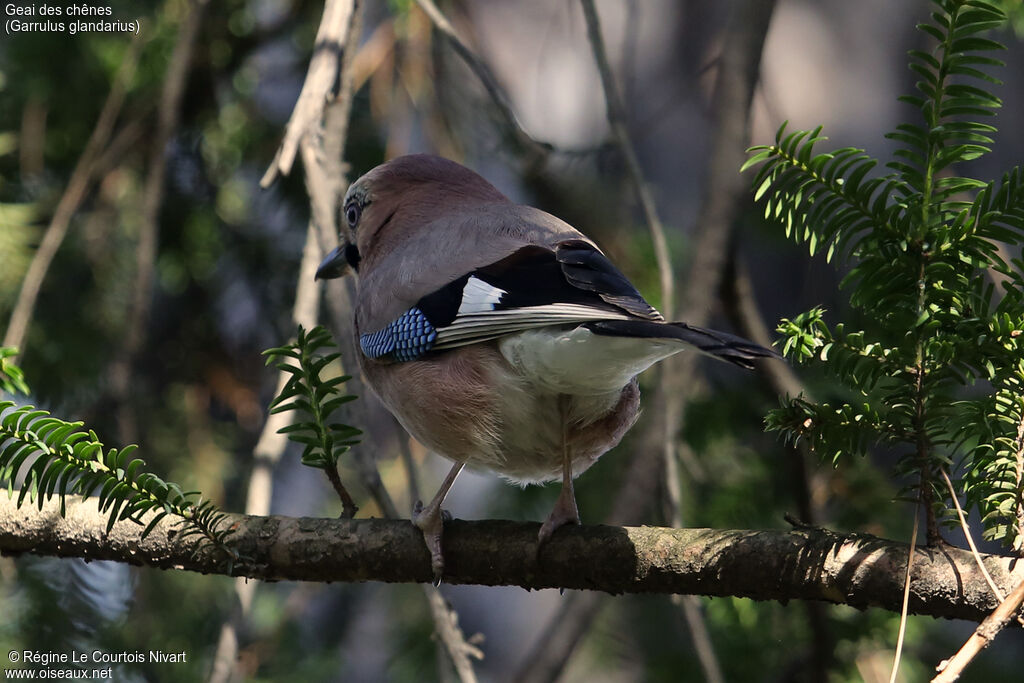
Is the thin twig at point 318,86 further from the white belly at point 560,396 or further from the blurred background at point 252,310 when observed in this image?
the white belly at point 560,396

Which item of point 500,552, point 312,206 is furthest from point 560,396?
point 312,206

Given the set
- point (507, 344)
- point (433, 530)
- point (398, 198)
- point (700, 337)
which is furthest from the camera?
point (398, 198)

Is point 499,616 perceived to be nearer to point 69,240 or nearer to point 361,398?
point 69,240

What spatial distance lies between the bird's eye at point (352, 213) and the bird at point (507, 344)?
0.38 metres

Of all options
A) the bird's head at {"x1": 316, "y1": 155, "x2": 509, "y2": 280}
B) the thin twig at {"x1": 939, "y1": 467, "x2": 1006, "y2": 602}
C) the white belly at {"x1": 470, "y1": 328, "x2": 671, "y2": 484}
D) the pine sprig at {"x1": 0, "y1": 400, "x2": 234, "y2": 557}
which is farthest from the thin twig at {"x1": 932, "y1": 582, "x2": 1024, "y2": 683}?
the bird's head at {"x1": 316, "y1": 155, "x2": 509, "y2": 280}

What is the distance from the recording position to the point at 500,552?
2.26m

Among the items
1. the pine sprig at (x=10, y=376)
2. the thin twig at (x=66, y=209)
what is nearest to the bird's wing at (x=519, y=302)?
the pine sprig at (x=10, y=376)

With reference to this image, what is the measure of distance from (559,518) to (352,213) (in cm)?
164

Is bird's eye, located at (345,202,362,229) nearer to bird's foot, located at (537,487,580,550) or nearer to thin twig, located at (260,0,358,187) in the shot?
thin twig, located at (260,0,358,187)

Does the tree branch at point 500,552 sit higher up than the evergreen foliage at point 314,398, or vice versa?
the evergreen foliage at point 314,398

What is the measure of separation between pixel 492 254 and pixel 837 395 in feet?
4.60

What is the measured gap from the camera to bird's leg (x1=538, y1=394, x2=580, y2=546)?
2219mm

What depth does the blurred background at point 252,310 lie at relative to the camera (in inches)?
139

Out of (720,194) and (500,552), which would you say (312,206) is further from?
(720,194)
